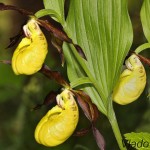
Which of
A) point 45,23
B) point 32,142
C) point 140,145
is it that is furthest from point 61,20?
point 32,142

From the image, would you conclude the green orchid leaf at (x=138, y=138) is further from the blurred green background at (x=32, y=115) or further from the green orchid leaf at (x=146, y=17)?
the blurred green background at (x=32, y=115)

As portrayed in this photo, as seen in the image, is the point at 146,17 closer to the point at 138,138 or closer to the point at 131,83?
the point at 131,83

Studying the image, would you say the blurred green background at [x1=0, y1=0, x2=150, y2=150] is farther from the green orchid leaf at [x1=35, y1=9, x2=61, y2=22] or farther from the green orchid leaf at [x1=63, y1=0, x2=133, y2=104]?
the green orchid leaf at [x1=35, y1=9, x2=61, y2=22]

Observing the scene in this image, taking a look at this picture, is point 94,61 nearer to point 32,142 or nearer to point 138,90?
point 138,90

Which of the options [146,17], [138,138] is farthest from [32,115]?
[138,138]

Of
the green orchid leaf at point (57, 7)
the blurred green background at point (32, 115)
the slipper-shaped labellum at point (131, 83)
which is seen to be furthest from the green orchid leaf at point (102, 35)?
the blurred green background at point (32, 115)
